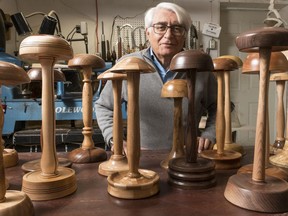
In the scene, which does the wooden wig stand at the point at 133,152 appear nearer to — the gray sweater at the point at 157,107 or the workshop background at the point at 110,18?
the gray sweater at the point at 157,107

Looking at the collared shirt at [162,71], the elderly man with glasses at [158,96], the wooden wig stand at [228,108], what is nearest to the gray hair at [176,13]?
the elderly man with glasses at [158,96]

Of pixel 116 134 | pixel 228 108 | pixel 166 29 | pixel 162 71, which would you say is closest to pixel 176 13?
pixel 166 29

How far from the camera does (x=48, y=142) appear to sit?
468 millimetres

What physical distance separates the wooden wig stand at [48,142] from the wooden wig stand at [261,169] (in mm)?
263

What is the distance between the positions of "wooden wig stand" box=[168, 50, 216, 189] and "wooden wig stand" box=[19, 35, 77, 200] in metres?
0.18

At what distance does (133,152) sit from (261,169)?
0.20m

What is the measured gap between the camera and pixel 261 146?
0.42m

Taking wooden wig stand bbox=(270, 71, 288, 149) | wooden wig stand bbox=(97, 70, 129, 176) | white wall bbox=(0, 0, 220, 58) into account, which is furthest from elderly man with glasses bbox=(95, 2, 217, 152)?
white wall bbox=(0, 0, 220, 58)

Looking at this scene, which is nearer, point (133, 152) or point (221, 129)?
point (133, 152)

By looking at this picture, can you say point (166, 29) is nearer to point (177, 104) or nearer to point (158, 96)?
point (158, 96)

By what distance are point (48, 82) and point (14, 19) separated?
4.58 ft

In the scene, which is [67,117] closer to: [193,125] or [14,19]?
[14,19]

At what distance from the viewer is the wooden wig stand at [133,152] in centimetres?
44

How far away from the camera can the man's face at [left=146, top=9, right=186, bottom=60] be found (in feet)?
3.52
